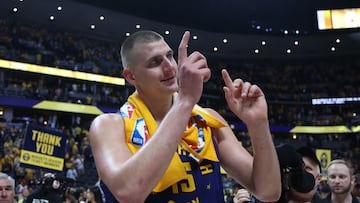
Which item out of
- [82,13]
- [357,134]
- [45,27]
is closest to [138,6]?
[82,13]

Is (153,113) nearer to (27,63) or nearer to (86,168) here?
(86,168)

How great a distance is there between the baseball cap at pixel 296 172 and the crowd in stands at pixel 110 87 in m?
15.7

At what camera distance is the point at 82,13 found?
88.0 ft

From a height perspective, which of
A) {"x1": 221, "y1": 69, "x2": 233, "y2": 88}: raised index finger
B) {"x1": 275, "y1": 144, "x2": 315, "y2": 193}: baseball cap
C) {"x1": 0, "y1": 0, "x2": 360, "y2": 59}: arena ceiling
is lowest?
{"x1": 275, "y1": 144, "x2": 315, "y2": 193}: baseball cap

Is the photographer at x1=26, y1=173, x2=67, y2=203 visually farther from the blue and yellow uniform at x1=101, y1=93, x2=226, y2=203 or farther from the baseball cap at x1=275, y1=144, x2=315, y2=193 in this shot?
the baseball cap at x1=275, y1=144, x2=315, y2=193

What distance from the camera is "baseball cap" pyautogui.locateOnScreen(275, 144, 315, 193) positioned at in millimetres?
1961

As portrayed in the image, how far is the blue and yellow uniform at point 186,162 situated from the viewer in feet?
5.87

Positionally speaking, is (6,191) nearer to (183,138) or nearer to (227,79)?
(183,138)

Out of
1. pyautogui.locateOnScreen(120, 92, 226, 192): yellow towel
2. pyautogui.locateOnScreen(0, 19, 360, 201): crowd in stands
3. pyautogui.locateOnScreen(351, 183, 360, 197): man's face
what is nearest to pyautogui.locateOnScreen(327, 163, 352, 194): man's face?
pyautogui.locateOnScreen(351, 183, 360, 197): man's face

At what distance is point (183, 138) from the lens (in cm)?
185

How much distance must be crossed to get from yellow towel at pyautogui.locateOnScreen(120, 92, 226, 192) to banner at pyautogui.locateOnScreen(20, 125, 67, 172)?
216 inches

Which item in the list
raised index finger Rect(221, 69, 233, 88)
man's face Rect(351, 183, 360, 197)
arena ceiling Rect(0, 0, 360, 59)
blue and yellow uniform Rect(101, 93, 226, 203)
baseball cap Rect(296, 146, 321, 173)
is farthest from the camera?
arena ceiling Rect(0, 0, 360, 59)

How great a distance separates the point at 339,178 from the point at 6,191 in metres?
3.15

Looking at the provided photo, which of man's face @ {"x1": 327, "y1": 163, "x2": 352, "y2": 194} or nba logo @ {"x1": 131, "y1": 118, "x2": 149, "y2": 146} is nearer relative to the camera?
nba logo @ {"x1": 131, "y1": 118, "x2": 149, "y2": 146}
